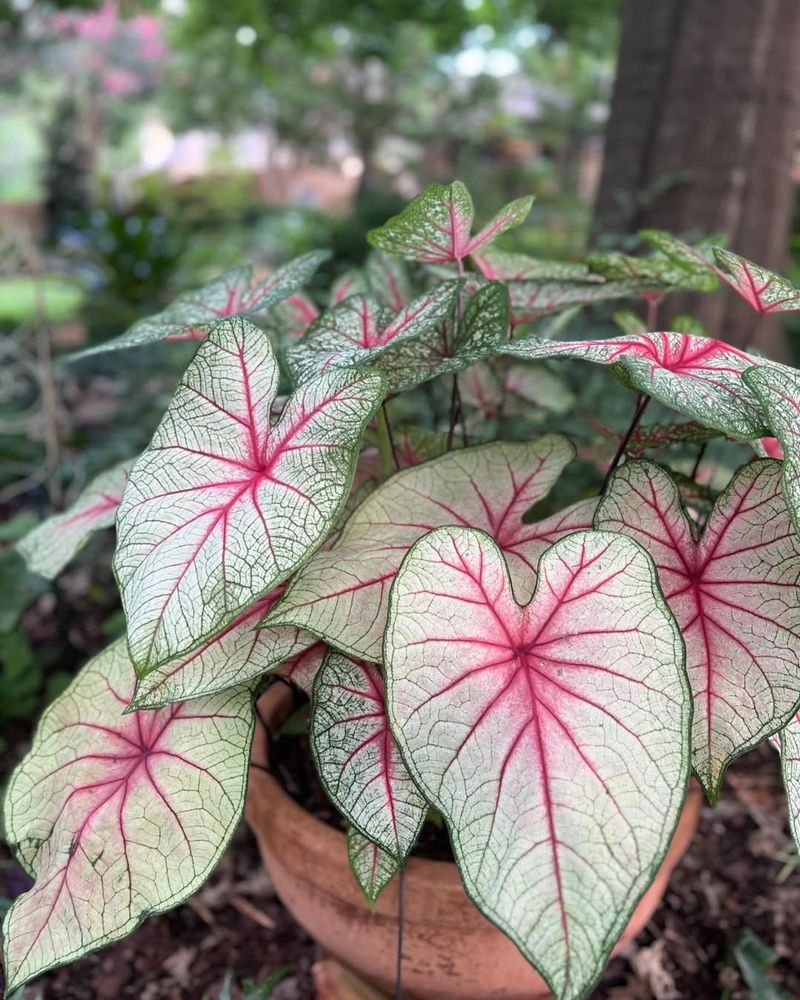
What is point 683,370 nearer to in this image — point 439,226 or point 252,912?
point 439,226

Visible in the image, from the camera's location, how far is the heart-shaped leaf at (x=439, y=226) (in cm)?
90

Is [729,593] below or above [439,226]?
below

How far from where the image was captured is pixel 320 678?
0.82 meters

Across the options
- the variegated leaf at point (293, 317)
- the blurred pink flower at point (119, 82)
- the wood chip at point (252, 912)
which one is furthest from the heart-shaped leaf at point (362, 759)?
the blurred pink flower at point (119, 82)

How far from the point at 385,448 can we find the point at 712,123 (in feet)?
4.91

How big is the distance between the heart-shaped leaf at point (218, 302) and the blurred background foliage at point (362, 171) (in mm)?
377

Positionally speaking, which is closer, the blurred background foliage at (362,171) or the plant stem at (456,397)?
the plant stem at (456,397)

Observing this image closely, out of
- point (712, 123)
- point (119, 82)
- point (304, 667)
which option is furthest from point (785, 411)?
point (119, 82)

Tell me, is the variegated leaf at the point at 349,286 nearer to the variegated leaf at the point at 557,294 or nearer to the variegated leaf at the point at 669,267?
the variegated leaf at the point at 557,294

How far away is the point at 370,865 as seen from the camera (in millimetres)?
839

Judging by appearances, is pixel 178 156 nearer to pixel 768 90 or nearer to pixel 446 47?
pixel 446 47

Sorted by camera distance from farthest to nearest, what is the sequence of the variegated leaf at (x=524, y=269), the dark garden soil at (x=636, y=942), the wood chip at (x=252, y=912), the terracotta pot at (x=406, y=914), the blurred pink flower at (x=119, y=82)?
the blurred pink flower at (x=119, y=82) → the wood chip at (x=252, y=912) → the dark garden soil at (x=636, y=942) → the variegated leaf at (x=524, y=269) → the terracotta pot at (x=406, y=914)

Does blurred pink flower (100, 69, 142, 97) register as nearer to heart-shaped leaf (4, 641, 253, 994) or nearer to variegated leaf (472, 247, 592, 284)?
variegated leaf (472, 247, 592, 284)

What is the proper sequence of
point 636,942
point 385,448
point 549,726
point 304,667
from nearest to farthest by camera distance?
point 549,726 < point 304,667 < point 385,448 < point 636,942
